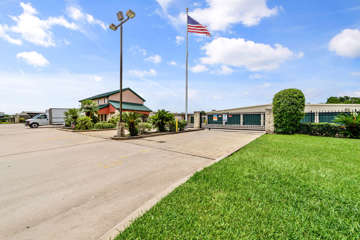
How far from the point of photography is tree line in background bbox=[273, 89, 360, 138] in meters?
11.6

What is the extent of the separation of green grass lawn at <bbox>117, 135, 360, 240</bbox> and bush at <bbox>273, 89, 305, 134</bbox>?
1001 centimetres

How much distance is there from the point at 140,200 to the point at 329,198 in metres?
3.68

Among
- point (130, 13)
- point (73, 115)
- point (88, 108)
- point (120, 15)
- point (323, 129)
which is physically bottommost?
point (323, 129)

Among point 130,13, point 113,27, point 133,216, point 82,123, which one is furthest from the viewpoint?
point 82,123

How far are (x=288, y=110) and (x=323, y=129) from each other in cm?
293

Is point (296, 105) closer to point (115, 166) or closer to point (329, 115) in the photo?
point (329, 115)

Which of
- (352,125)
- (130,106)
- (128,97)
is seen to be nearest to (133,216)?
(352,125)

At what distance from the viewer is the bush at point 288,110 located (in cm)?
1285

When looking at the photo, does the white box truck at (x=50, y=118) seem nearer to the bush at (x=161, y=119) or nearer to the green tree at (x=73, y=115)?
the green tree at (x=73, y=115)

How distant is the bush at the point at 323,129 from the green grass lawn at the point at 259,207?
1038 centimetres

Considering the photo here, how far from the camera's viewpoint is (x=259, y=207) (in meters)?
2.58

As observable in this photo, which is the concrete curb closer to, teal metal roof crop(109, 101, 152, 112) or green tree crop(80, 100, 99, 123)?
green tree crop(80, 100, 99, 123)

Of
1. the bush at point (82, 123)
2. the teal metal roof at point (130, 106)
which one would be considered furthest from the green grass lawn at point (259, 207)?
the teal metal roof at point (130, 106)

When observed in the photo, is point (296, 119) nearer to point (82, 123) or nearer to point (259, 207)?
point (259, 207)
